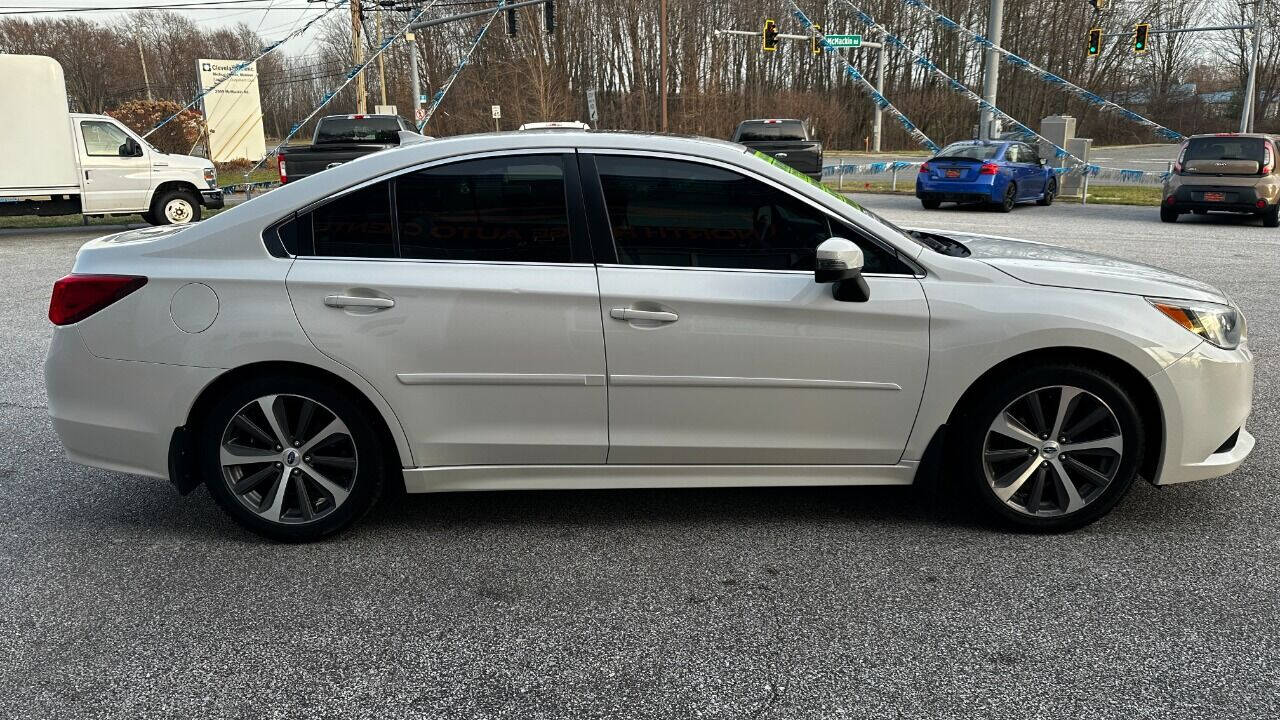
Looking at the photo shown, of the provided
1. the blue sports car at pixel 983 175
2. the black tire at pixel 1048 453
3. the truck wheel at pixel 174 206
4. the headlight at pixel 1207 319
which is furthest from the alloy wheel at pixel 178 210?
the headlight at pixel 1207 319

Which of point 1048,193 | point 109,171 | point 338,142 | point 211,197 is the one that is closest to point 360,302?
point 109,171

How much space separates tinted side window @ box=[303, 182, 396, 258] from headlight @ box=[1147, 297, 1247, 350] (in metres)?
2.98

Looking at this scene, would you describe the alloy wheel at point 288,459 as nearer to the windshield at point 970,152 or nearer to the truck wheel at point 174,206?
the truck wheel at point 174,206

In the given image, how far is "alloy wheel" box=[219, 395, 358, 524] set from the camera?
12.2 feet

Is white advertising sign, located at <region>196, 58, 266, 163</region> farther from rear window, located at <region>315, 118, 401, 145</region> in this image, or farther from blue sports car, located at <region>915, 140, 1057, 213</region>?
blue sports car, located at <region>915, 140, 1057, 213</region>

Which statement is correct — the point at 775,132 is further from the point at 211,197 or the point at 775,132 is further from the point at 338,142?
the point at 211,197

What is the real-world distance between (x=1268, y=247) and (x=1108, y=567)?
43.1 feet

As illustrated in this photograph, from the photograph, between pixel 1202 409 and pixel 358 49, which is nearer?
pixel 1202 409

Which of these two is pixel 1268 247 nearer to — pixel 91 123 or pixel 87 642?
pixel 87 642

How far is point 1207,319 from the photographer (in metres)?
3.79

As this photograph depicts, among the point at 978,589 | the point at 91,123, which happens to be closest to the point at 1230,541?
the point at 978,589

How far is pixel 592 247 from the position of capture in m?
3.67

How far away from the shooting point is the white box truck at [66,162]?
52.7ft

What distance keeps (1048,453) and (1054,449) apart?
0.03 metres
